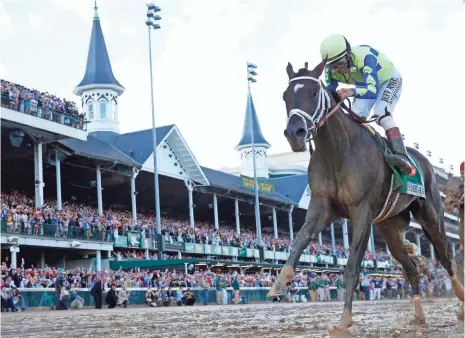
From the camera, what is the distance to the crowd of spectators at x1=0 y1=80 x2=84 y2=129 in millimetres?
29344

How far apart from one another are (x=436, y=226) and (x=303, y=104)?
301cm

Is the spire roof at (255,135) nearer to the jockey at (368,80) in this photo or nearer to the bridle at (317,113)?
the jockey at (368,80)

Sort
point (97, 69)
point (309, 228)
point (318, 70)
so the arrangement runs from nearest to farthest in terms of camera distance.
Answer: point (318, 70) < point (309, 228) < point (97, 69)

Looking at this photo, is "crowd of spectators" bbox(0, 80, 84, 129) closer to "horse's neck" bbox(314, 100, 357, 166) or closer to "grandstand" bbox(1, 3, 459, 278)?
"grandstand" bbox(1, 3, 459, 278)

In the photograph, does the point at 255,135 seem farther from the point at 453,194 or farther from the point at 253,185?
the point at 453,194

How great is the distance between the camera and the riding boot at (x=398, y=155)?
24.0ft

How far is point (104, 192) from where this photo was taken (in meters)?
46.8

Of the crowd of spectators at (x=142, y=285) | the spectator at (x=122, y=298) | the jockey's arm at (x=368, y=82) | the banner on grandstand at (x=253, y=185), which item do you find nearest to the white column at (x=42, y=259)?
the crowd of spectators at (x=142, y=285)

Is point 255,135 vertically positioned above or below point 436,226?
above

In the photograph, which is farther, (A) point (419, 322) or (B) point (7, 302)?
(B) point (7, 302)

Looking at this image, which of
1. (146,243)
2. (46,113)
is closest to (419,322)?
(46,113)

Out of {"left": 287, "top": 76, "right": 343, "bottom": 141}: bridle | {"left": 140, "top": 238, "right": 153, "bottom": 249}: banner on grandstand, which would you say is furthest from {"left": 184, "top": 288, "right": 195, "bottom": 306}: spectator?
{"left": 287, "top": 76, "right": 343, "bottom": 141}: bridle

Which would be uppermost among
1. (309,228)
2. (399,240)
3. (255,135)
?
(255,135)

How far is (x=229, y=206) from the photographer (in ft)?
191
